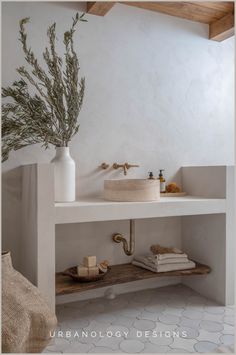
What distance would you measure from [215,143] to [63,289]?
5.63 feet

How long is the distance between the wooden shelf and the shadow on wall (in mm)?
331

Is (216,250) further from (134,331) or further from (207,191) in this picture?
(134,331)

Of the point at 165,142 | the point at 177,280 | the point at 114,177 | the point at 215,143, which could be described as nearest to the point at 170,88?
the point at 165,142

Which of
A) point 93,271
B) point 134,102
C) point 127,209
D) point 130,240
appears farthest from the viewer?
point 134,102

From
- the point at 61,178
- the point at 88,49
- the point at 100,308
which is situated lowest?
the point at 100,308

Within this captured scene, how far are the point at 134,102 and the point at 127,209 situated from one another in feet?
3.02

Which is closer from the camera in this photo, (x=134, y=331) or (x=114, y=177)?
(x=134, y=331)

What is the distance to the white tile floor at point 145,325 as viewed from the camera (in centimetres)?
167

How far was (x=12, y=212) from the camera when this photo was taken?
2.07 metres

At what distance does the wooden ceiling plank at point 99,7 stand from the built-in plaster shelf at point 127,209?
51.2 inches

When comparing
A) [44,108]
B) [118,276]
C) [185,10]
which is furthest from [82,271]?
[185,10]

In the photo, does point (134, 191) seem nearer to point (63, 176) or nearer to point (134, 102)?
point (63, 176)

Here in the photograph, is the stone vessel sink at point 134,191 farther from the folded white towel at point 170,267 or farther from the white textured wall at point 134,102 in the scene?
the folded white towel at point 170,267

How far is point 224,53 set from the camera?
278 centimetres
